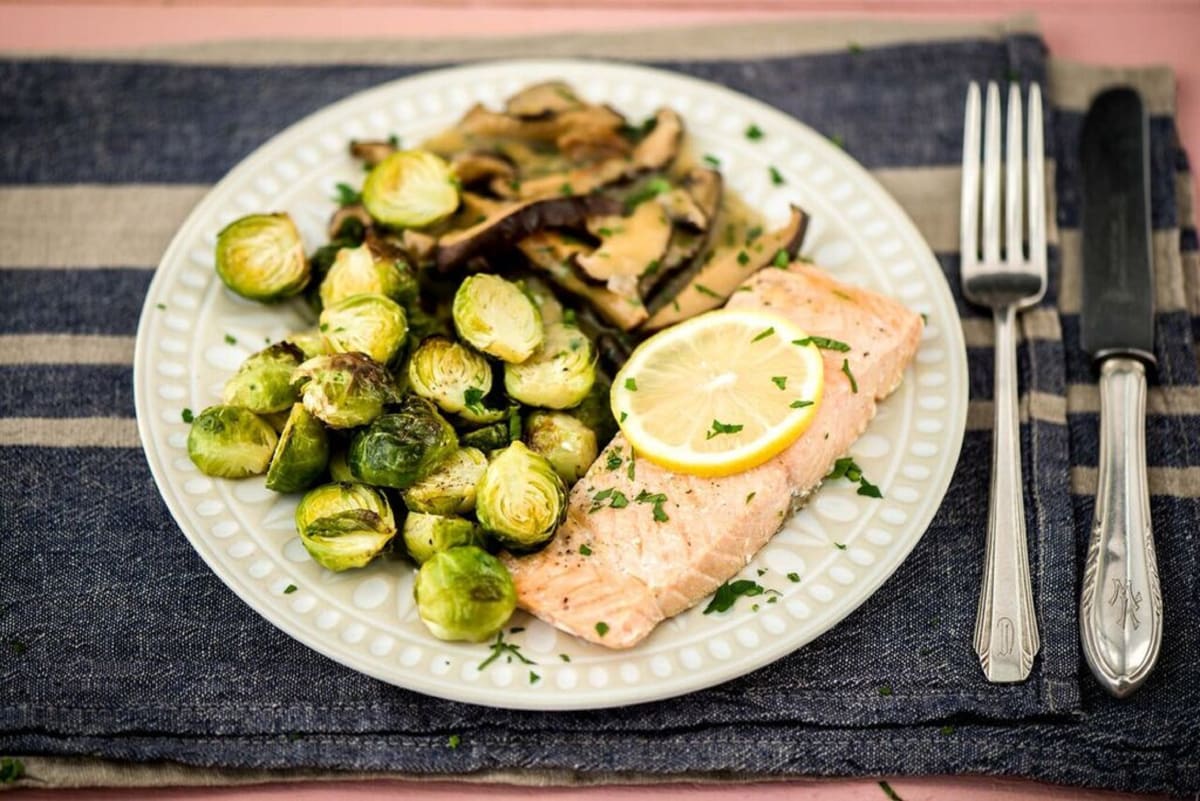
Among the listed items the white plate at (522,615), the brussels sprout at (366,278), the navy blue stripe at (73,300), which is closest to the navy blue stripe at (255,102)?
the white plate at (522,615)

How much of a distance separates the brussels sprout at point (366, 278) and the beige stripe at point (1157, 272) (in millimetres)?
2369

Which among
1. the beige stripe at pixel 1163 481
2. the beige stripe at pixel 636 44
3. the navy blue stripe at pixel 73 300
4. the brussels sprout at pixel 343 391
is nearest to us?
the brussels sprout at pixel 343 391

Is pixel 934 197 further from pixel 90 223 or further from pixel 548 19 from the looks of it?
pixel 90 223

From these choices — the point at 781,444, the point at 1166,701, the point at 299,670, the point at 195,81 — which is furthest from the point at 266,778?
the point at 195,81

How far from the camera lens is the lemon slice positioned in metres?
3.38

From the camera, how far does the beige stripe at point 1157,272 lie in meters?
4.23

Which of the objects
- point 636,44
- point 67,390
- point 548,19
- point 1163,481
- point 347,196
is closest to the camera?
point 1163,481

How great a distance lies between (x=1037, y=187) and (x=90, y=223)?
11.9 ft

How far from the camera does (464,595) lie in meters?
3.07

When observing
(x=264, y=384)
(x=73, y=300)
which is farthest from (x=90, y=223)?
(x=264, y=384)

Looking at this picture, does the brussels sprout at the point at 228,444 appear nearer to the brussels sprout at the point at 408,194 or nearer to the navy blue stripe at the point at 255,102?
the brussels sprout at the point at 408,194

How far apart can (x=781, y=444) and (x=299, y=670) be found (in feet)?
5.11

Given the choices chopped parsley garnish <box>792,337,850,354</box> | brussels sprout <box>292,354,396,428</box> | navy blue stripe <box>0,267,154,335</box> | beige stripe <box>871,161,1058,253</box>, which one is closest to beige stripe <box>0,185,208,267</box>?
navy blue stripe <box>0,267,154,335</box>

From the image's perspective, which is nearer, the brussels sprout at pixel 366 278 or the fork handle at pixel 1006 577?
the fork handle at pixel 1006 577
